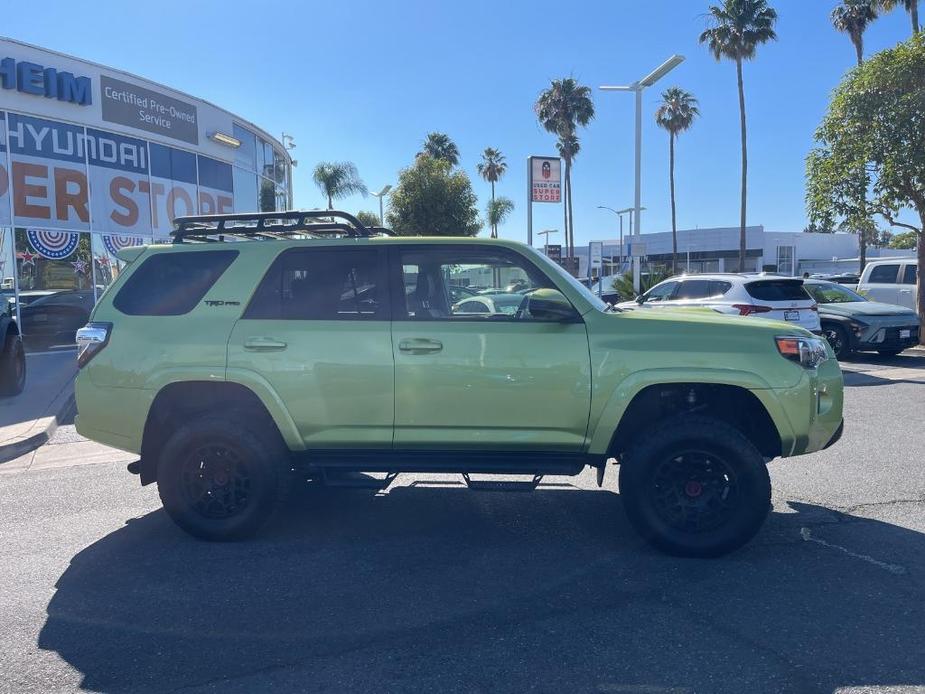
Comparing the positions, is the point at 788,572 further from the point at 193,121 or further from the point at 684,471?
the point at 193,121

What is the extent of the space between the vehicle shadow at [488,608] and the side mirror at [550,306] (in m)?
1.47

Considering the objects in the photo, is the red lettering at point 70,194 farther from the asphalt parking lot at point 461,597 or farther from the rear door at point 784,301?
the rear door at point 784,301

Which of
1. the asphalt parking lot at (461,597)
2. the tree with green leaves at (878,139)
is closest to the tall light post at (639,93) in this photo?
the tree with green leaves at (878,139)

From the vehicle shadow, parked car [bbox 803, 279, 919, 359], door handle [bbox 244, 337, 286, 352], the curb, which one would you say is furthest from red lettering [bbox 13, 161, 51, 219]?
parked car [bbox 803, 279, 919, 359]

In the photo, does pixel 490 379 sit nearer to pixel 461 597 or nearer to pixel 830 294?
pixel 461 597

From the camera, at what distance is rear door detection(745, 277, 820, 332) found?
39.0 feet

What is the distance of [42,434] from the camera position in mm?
8586

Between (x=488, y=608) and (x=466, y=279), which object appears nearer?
(x=488, y=608)

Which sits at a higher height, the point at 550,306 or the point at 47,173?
the point at 47,173

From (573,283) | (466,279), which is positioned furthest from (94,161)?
(573,283)

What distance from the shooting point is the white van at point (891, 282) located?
699 inches

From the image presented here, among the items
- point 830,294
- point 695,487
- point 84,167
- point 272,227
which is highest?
point 84,167

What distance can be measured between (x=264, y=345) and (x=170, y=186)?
15.3m

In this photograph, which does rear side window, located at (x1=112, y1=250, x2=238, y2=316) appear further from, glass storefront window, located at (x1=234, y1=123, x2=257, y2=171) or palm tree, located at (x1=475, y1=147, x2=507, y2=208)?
palm tree, located at (x1=475, y1=147, x2=507, y2=208)
